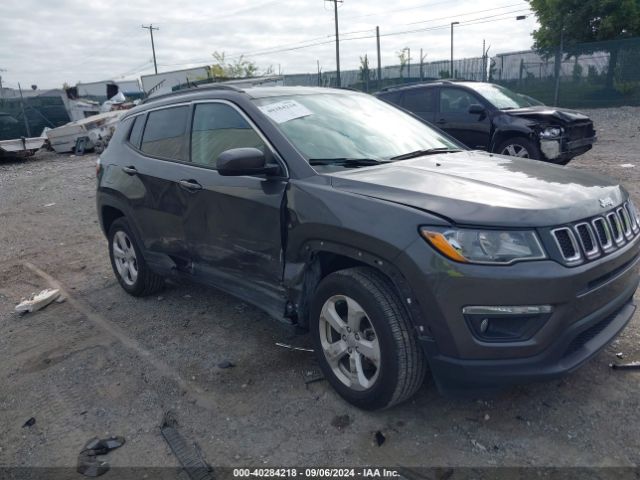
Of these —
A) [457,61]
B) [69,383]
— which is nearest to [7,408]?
[69,383]

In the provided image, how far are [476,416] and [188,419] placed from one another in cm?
165

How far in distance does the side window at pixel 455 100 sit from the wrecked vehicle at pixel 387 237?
17.7ft

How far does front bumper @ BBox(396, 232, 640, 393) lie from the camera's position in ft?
Answer: 7.67

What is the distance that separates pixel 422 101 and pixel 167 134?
21.5 ft

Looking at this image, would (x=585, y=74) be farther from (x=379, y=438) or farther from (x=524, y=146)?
(x=379, y=438)

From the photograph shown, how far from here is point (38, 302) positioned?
4.96m

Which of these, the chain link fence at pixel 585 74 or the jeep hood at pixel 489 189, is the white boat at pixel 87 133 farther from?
the jeep hood at pixel 489 189

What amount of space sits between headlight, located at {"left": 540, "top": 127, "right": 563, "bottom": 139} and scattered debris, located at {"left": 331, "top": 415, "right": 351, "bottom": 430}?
7.03m

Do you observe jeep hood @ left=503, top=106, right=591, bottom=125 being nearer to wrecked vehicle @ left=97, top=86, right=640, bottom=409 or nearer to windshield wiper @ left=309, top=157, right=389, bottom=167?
wrecked vehicle @ left=97, top=86, right=640, bottom=409

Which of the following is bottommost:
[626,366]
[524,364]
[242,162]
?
[626,366]

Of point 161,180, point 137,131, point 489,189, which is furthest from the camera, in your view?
point 137,131

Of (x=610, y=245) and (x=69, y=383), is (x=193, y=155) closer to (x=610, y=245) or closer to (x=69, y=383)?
(x=69, y=383)

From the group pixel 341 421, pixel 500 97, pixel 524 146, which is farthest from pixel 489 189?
pixel 500 97

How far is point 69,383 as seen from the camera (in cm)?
357
